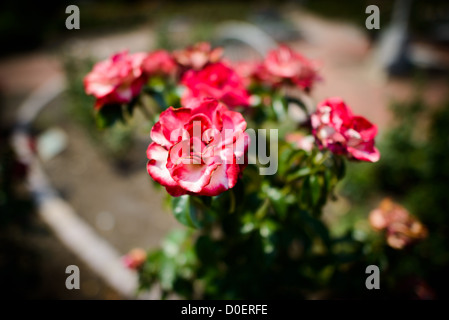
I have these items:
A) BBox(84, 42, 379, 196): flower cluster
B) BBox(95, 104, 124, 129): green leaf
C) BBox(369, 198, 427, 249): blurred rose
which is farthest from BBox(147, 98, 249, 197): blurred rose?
BBox(369, 198, 427, 249): blurred rose

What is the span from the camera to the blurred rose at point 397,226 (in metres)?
1.20

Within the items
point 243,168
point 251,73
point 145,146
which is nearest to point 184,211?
point 243,168

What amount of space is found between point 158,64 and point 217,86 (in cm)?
36

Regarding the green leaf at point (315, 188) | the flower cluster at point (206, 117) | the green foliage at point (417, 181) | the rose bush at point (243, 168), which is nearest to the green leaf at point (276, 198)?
the rose bush at point (243, 168)

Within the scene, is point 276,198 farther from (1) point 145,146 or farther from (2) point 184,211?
(1) point 145,146

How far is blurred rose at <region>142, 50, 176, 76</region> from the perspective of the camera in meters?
1.20

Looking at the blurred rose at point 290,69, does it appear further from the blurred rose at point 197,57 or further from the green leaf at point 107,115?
the green leaf at point 107,115

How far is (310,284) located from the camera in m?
1.45

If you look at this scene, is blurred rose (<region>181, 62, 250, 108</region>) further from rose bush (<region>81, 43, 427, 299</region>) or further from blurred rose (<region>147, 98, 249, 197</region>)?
blurred rose (<region>147, 98, 249, 197</region>)

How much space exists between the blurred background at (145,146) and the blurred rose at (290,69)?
0.08 meters

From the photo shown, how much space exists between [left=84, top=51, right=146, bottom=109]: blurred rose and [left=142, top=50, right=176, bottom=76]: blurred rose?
9cm

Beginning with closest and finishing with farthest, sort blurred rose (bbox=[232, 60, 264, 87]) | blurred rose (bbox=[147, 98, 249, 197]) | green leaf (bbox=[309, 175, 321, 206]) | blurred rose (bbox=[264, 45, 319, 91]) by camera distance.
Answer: blurred rose (bbox=[147, 98, 249, 197]) → green leaf (bbox=[309, 175, 321, 206]) → blurred rose (bbox=[264, 45, 319, 91]) → blurred rose (bbox=[232, 60, 264, 87])
